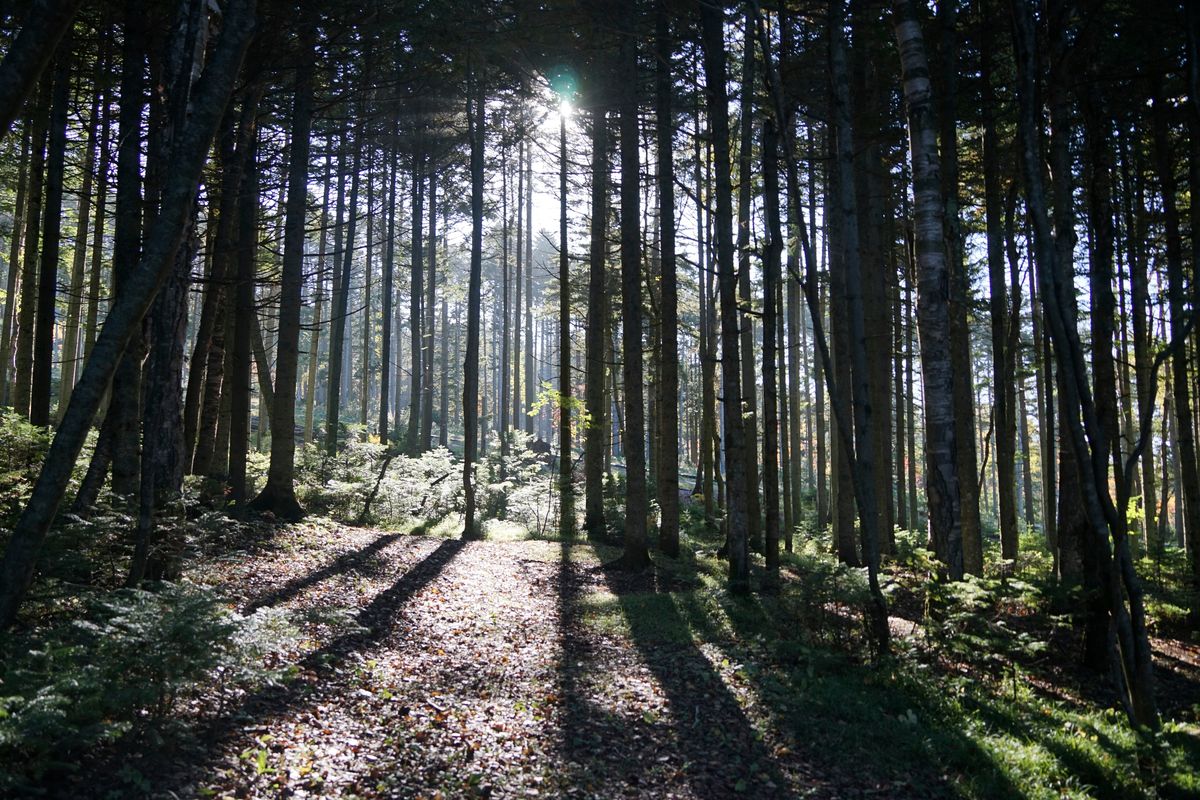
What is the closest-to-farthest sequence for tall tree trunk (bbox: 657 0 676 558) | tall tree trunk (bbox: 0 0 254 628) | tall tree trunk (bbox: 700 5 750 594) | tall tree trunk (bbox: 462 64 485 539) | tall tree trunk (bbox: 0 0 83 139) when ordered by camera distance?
tall tree trunk (bbox: 0 0 83 139), tall tree trunk (bbox: 0 0 254 628), tall tree trunk (bbox: 700 5 750 594), tall tree trunk (bbox: 657 0 676 558), tall tree trunk (bbox: 462 64 485 539)

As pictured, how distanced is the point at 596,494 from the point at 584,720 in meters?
10.6

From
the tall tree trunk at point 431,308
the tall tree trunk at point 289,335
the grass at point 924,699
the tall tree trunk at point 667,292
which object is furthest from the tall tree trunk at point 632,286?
the tall tree trunk at point 431,308

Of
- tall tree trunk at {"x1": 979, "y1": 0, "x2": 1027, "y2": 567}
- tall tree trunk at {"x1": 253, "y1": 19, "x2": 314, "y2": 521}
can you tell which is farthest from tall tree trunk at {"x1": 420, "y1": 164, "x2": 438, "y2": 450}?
tall tree trunk at {"x1": 979, "y1": 0, "x2": 1027, "y2": 567}

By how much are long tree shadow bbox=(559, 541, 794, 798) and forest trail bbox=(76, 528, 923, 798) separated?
0.02 metres

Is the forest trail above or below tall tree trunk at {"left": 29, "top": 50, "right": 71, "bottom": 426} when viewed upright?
below

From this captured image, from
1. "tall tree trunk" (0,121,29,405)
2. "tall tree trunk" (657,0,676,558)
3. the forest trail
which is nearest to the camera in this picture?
the forest trail

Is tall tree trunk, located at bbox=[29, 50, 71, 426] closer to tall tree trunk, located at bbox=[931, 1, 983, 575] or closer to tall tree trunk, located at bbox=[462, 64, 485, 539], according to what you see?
tall tree trunk, located at bbox=[462, 64, 485, 539]

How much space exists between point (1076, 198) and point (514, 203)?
21.5m

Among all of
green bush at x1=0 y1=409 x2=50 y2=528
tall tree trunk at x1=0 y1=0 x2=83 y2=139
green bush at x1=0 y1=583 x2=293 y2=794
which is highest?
tall tree trunk at x1=0 y1=0 x2=83 y2=139

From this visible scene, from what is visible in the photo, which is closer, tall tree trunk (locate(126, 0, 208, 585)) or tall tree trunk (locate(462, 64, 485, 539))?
tall tree trunk (locate(126, 0, 208, 585))

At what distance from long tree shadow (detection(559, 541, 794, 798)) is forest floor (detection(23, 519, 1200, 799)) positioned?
0.8 inches

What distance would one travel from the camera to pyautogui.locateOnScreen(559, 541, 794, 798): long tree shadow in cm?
454

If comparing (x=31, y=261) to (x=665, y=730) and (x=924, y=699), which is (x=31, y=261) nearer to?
(x=665, y=730)

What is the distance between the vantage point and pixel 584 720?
536 cm
